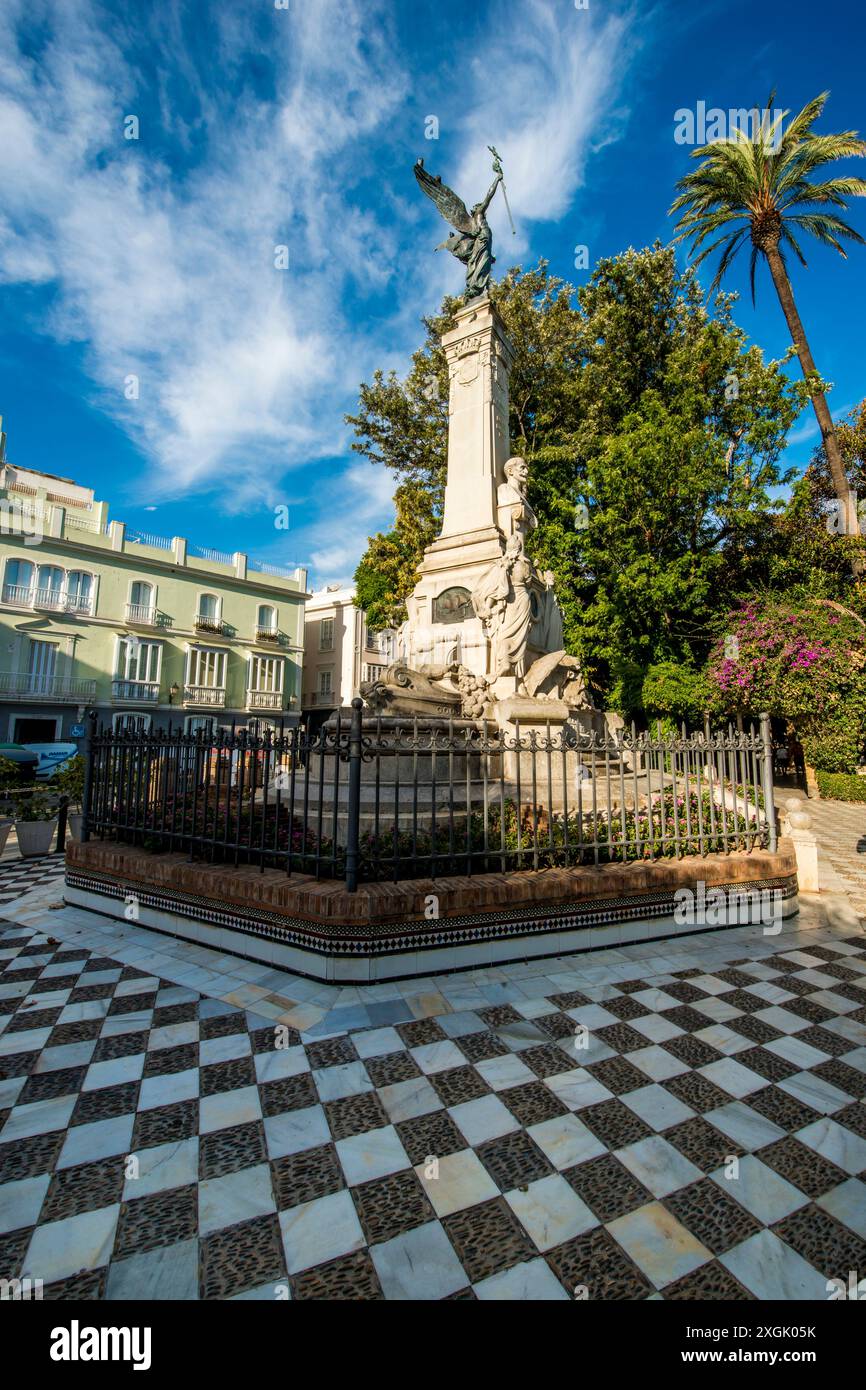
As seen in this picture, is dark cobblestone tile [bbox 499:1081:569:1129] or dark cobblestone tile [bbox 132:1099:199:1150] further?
dark cobblestone tile [bbox 499:1081:569:1129]

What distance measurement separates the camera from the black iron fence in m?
4.68

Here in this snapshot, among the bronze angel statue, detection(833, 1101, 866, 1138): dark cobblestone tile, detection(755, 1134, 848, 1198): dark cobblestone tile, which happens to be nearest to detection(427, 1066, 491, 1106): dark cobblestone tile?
detection(755, 1134, 848, 1198): dark cobblestone tile

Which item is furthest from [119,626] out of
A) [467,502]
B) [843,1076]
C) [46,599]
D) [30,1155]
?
[843,1076]

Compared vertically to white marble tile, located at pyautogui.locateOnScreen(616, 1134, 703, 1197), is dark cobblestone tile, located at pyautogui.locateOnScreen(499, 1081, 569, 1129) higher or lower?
higher

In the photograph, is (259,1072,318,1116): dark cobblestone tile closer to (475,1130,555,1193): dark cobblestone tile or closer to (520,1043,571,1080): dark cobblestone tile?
(475,1130,555,1193): dark cobblestone tile

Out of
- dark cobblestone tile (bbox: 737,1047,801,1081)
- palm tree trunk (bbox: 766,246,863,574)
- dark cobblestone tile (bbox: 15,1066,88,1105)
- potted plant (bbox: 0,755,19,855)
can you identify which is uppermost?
palm tree trunk (bbox: 766,246,863,574)

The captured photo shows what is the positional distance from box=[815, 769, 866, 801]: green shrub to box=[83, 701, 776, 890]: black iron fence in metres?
13.0

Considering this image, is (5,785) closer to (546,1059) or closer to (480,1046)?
(480,1046)

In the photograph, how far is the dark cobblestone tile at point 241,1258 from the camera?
1823mm
